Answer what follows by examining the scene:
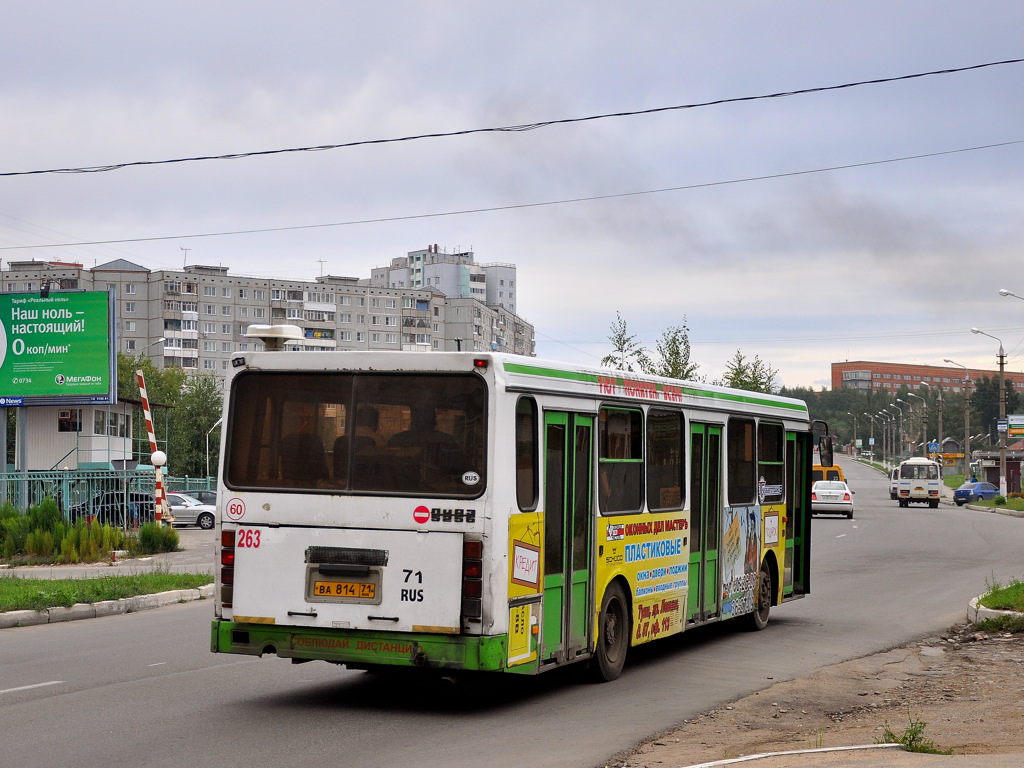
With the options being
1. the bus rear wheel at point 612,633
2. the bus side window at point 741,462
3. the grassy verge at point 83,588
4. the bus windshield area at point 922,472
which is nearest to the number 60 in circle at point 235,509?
the bus rear wheel at point 612,633

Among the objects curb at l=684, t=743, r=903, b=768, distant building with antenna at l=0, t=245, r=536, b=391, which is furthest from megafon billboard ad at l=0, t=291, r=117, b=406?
distant building with antenna at l=0, t=245, r=536, b=391

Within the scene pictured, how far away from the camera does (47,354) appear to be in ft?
97.6

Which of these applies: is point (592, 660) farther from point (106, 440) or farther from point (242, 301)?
point (242, 301)

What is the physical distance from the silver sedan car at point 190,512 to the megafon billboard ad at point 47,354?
14.8m

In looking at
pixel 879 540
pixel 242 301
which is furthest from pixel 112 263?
pixel 879 540

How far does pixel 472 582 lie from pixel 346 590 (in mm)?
969

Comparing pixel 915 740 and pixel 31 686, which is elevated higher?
pixel 915 740

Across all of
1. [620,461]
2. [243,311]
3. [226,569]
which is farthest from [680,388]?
[243,311]

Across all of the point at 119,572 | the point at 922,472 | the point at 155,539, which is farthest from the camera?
the point at 922,472

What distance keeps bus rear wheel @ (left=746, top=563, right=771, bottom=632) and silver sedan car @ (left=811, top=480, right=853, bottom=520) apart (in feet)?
114

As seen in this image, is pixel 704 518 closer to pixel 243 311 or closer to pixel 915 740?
pixel 915 740

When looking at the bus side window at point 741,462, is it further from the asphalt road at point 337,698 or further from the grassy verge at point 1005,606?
the grassy verge at point 1005,606

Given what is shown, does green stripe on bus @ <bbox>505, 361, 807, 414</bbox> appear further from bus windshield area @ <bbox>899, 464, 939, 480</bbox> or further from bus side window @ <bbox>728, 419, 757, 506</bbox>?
bus windshield area @ <bbox>899, 464, 939, 480</bbox>

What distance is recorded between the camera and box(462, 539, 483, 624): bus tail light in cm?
842
